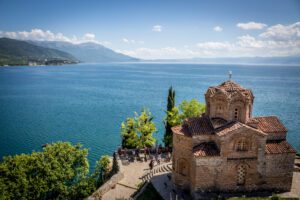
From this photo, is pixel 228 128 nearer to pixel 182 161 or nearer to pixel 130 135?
pixel 182 161

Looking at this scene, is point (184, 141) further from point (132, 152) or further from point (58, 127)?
point (58, 127)

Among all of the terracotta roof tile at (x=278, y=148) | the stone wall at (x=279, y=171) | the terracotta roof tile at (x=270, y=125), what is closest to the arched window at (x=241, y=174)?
the stone wall at (x=279, y=171)

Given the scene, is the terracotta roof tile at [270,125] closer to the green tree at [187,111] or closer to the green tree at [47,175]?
the green tree at [187,111]

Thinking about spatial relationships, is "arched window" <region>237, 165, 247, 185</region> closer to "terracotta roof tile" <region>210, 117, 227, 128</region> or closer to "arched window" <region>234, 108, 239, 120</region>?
"terracotta roof tile" <region>210, 117, 227, 128</region>

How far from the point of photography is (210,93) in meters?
25.6

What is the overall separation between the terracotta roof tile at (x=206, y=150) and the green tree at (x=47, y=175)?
498 inches

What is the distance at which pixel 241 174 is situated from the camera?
24.1 meters

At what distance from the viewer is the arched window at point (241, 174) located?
23.9 meters

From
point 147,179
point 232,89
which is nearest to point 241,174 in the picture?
point 232,89

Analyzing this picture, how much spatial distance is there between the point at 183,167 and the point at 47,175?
1366 centimetres

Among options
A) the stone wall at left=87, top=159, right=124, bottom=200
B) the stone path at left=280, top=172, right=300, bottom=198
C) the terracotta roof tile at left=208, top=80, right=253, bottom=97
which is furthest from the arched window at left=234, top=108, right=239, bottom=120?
the stone wall at left=87, top=159, right=124, bottom=200

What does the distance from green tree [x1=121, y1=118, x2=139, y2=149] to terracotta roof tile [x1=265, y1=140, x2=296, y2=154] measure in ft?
59.8

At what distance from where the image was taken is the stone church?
2311 cm

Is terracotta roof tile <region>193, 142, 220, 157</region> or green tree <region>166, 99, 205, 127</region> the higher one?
green tree <region>166, 99, 205, 127</region>
